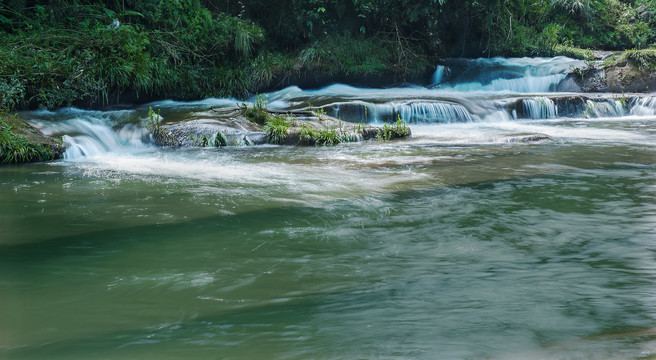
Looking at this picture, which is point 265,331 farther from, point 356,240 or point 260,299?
point 356,240

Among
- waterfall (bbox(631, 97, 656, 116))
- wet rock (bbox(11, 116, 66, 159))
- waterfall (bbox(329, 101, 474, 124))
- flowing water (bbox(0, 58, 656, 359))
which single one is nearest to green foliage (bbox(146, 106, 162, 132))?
wet rock (bbox(11, 116, 66, 159))

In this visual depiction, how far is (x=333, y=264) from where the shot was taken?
3.33m

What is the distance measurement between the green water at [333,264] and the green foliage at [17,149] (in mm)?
1638

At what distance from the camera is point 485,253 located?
3.53m

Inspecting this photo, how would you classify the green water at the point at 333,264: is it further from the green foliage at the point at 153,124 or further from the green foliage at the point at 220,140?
the green foliage at the point at 153,124

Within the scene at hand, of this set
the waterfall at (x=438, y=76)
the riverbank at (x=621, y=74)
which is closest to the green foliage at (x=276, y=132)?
the waterfall at (x=438, y=76)

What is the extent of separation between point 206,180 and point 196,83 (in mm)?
7867

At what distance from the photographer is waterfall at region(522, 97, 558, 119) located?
12.6m

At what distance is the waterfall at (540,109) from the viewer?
12570mm

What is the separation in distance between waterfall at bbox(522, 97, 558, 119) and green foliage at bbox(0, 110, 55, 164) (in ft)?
31.7

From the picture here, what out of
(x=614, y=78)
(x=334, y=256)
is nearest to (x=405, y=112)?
(x=614, y=78)

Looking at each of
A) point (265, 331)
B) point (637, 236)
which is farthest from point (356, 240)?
point (637, 236)

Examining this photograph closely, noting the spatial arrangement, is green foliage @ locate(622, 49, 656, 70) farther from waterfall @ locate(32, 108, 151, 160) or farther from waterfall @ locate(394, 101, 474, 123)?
waterfall @ locate(32, 108, 151, 160)

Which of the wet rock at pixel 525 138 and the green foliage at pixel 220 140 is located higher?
the green foliage at pixel 220 140
